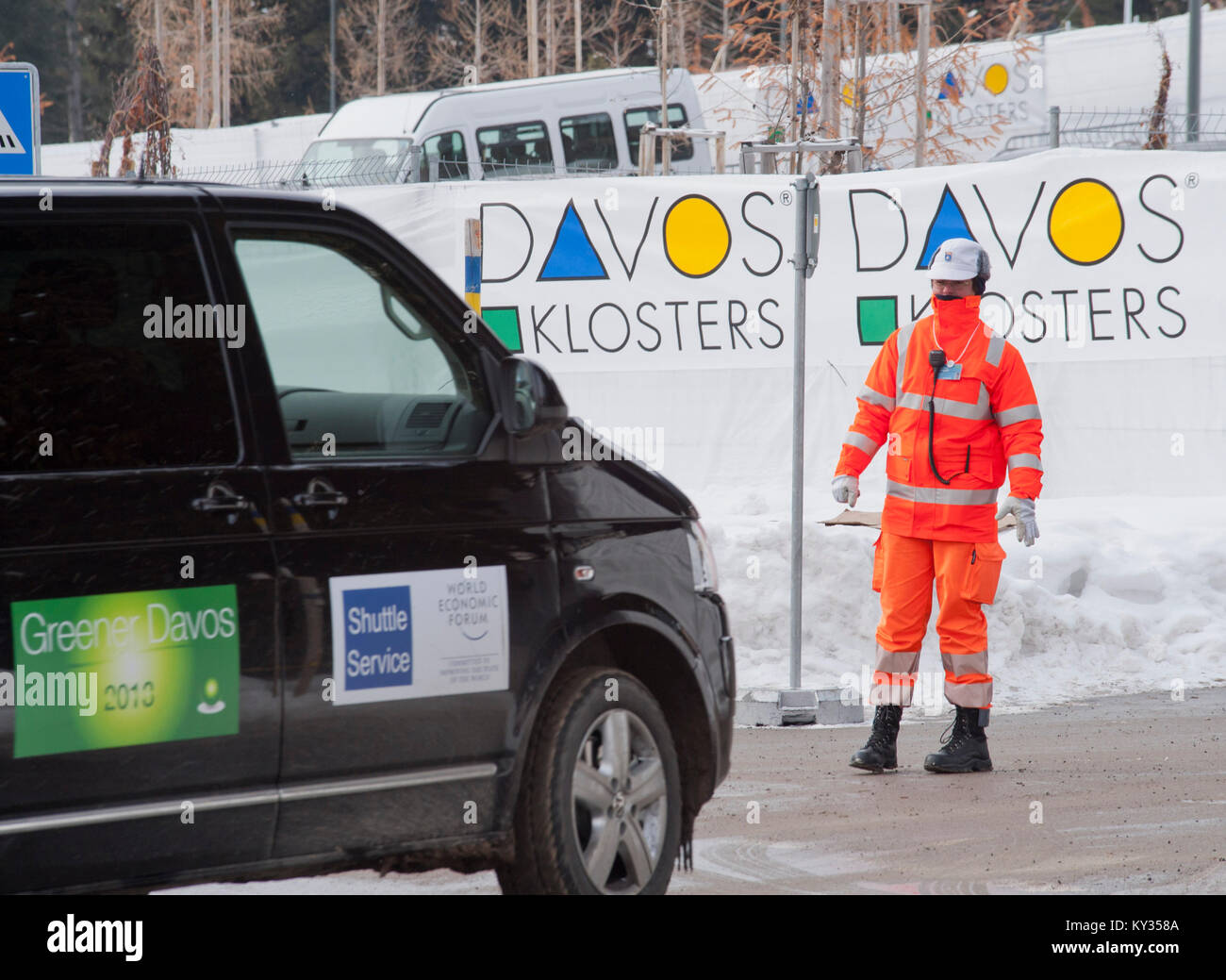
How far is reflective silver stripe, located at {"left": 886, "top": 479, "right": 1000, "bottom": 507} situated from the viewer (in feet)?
24.4

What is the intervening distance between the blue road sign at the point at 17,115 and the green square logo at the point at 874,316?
6905 mm

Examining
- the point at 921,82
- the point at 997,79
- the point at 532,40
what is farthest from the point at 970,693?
the point at 532,40

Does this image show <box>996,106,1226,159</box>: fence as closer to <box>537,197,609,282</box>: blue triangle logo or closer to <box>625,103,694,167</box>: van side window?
<box>537,197,609,282</box>: blue triangle logo

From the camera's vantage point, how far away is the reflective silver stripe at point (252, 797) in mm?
3758

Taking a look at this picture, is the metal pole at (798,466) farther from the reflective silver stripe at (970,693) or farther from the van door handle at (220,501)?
the van door handle at (220,501)

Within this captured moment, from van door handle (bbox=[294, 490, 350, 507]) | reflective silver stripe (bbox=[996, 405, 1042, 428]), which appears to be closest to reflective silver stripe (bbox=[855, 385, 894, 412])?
reflective silver stripe (bbox=[996, 405, 1042, 428])

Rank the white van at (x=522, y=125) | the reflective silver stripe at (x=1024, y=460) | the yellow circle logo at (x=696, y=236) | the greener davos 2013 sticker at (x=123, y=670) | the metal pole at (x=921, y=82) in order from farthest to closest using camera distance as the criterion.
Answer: the white van at (x=522, y=125) < the metal pole at (x=921, y=82) < the yellow circle logo at (x=696, y=236) < the reflective silver stripe at (x=1024, y=460) < the greener davos 2013 sticker at (x=123, y=670)

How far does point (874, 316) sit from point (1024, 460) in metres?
7.18

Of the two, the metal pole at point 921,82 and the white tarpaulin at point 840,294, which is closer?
the white tarpaulin at point 840,294

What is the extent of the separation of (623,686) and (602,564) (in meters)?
0.35

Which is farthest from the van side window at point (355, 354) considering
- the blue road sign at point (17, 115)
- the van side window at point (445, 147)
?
the van side window at point (445, 147)

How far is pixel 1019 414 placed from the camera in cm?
744
